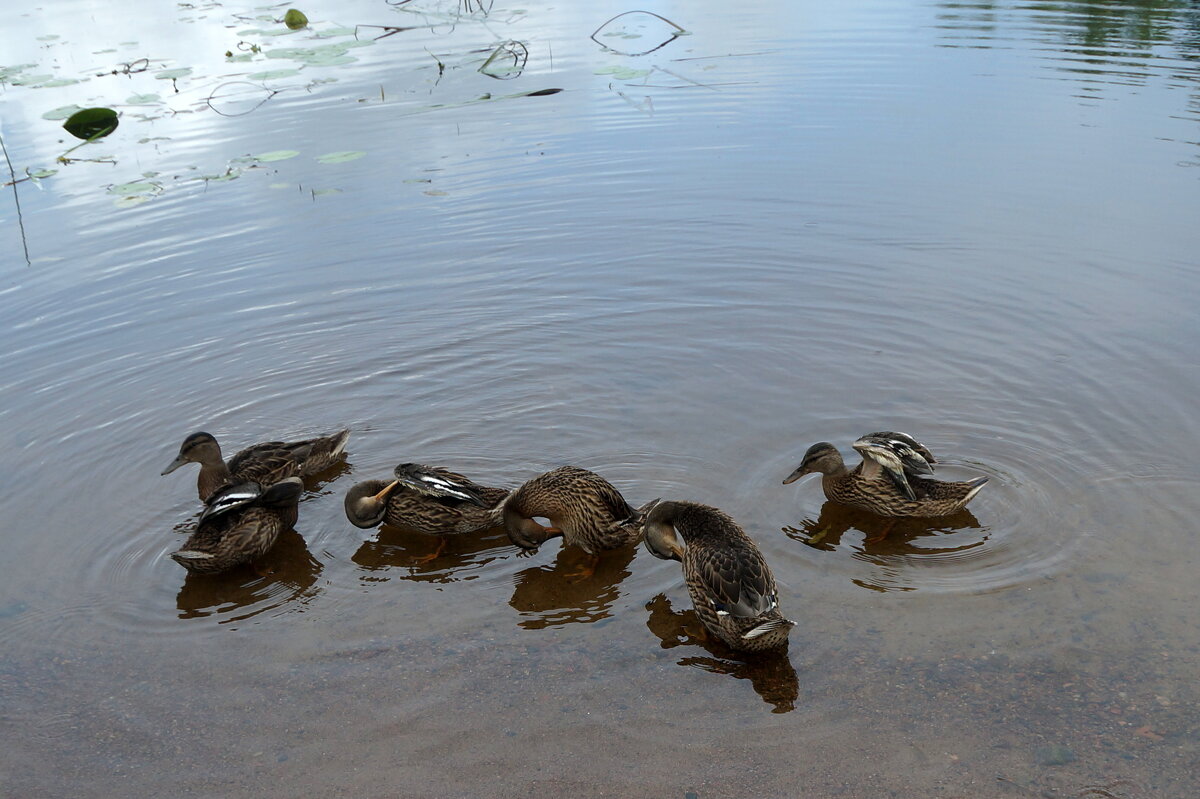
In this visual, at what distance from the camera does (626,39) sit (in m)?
20.2

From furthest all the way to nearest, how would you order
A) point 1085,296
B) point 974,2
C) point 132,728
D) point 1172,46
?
1. point 974,2
2. point 1172,46
3. point 1085,296
4. point 132,728

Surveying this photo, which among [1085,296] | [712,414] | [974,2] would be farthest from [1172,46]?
[712,414]

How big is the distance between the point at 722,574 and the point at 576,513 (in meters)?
1.20

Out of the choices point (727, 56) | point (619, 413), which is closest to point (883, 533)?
point (619, 413)

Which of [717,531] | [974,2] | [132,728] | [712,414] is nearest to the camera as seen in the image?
[132,728]

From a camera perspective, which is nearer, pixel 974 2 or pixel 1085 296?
pixel 1085 296

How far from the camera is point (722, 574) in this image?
5.06 meters

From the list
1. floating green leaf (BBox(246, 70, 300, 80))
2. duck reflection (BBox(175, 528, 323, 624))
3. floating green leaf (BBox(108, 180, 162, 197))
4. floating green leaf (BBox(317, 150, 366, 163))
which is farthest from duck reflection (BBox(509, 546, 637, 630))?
floating green leaf (BBox(246, 70, 300, 80))

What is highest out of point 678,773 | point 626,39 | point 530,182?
point 626,39

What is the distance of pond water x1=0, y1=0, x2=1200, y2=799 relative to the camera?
15.3ft

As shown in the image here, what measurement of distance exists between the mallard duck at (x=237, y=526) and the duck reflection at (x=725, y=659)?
2.35m

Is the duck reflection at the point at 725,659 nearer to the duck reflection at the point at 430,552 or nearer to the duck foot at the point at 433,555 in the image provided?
the duck reflection at the point at 430,552

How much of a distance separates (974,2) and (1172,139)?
11.5 metres

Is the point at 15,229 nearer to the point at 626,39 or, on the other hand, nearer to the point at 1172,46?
the point at 626,39
